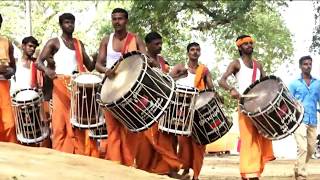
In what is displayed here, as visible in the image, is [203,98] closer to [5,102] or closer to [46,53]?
[46,53]

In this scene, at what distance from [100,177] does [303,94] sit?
6.43 m

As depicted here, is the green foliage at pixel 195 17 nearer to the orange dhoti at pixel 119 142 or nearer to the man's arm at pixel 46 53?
the man's arm at pixel 46 53

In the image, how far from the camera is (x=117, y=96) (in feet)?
22.3

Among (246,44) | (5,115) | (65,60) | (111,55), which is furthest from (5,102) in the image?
(246,44)

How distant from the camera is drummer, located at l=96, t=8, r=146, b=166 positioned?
24.3 feet

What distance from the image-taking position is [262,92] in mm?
7613

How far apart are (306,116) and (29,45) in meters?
4.23

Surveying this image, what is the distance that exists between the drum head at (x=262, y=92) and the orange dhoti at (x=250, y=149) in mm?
271

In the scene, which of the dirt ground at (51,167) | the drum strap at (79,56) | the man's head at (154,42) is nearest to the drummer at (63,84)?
the drum strap at (79,56)

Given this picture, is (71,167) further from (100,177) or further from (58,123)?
(58,123)

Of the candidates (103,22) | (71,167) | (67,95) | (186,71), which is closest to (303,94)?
(186,71)

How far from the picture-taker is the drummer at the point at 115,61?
7.40 m

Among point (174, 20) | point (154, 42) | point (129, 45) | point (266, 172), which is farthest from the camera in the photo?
point (174, 20)

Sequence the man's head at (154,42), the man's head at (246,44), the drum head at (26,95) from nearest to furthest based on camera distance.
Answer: the man's head at (246,44) → the drum head at (26,95) → the man's head at (154,42)
